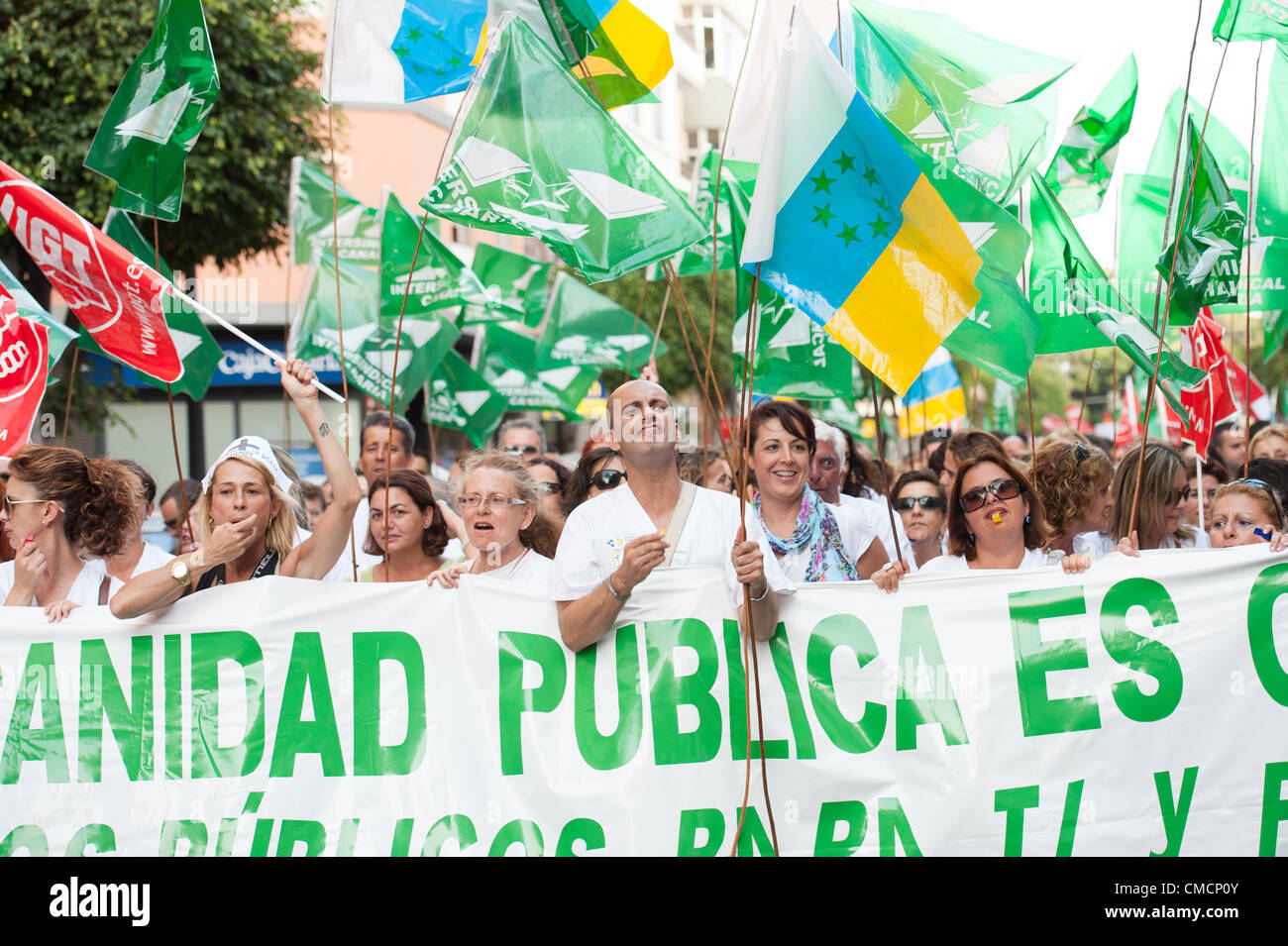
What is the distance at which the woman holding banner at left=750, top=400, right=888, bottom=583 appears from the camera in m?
4.64

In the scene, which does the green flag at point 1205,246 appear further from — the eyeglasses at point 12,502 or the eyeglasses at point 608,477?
the eyeglasses at point 12,502

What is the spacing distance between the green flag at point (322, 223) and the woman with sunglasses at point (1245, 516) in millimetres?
6265

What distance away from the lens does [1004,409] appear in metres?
15.5

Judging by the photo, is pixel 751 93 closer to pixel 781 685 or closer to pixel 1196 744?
pixel 781 685

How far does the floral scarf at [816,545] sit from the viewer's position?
15.2 feet

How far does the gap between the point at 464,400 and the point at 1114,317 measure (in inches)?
253

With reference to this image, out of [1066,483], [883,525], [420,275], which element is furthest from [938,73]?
[420,275]

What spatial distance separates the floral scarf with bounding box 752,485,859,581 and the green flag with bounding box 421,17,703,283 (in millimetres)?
992

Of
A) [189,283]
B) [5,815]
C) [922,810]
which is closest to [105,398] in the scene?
[189,283]

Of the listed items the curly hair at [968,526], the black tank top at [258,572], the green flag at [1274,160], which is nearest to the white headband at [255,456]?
the black tank top at [258,572]

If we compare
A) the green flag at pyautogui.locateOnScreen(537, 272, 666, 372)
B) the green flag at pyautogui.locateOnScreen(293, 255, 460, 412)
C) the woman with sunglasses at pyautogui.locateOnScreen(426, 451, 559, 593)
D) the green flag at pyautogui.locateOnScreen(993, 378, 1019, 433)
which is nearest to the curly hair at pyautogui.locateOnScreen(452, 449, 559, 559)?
the woman with sunglasses at pyautogui.locateOnScreen(426, 451, 559, 593)

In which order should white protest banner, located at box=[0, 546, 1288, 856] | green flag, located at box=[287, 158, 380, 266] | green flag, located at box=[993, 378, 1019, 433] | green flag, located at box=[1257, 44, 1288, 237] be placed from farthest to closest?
green flag, located at box=[993, 378, 1019, 433]
green flag, located at box=[287, 158, 380, 266]
green flag, located at box=[1257, 44, 1288, 237]
white protest banner, located at box=[0, 546, 1288, 856]

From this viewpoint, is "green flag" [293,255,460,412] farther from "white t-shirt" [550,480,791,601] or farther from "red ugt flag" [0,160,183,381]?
"white t-shirt" [550,480,791,601]

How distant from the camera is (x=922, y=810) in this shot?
3.98 m
